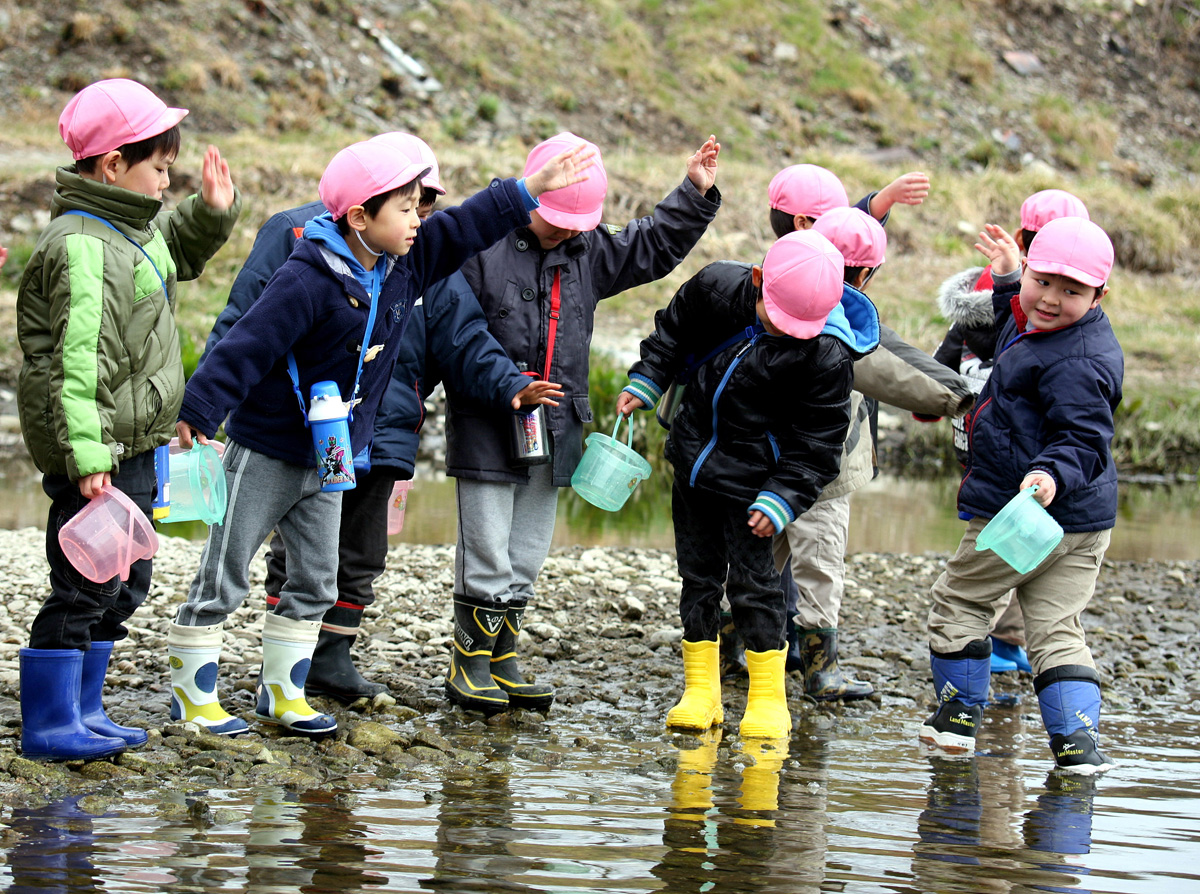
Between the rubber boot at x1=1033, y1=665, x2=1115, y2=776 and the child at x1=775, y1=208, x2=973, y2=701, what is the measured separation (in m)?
1.08

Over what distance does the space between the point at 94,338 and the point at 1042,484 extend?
2.95 m

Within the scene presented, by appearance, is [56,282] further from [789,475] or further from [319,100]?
[319,100]

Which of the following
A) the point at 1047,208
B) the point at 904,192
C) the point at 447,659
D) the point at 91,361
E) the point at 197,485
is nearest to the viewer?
the point at 91,361

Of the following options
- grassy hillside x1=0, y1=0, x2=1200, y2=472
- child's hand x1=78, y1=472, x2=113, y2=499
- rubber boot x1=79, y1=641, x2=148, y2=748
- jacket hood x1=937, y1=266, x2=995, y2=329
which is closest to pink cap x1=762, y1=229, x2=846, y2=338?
jacket hood x1=937, y1=266, x2=995, y2=329

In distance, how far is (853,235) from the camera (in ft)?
16.1

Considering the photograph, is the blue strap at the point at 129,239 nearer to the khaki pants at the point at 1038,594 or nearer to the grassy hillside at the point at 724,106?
the khaki pants at the point at 1038,594

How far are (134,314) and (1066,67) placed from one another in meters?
36.5

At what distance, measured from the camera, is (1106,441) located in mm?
4406

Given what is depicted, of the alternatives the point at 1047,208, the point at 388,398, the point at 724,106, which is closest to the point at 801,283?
the point at 388,398

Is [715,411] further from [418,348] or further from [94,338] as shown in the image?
[94,338]

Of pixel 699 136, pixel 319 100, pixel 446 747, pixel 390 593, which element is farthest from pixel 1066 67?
pixel 446 747

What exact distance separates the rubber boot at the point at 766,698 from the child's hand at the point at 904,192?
2.01m

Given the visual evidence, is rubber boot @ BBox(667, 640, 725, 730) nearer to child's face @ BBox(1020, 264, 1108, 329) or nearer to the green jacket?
child's face @ BBox(1020, 264, 1108, 329)

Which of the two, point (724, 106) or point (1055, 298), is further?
point (724, 106)
